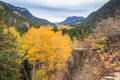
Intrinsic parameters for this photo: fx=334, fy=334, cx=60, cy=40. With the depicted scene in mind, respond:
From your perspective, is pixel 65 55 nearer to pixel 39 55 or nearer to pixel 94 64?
pixel 39 55

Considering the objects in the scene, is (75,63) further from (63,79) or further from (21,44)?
(21,44)

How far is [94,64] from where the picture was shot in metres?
13.9

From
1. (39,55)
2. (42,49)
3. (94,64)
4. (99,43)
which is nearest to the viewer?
(94,64)

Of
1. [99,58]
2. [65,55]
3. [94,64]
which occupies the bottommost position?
→ [65,55]

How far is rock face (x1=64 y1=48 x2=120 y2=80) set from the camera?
12188 mm

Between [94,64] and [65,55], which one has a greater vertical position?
[94,64]

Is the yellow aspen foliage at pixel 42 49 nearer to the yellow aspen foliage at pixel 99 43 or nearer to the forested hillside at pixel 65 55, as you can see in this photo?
the forested hillside at pixel 65 55

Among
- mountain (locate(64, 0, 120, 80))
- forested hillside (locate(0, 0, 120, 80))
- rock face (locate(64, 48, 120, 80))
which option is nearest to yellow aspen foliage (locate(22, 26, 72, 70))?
forested hillside (locate(0, 0, 120, 80))

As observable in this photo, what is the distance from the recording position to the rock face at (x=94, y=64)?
12.2 meters

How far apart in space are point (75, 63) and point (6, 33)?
52.5ft

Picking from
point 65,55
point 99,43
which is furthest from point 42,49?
point 99,43

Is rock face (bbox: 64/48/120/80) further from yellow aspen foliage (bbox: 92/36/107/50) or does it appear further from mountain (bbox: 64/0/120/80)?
yellow aspen foliage (bbox: 92/36/107/50)

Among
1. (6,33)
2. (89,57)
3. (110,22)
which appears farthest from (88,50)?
(6,33)

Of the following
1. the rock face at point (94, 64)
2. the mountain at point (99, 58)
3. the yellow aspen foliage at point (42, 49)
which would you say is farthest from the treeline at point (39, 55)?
the mountain at point (99, 58)
